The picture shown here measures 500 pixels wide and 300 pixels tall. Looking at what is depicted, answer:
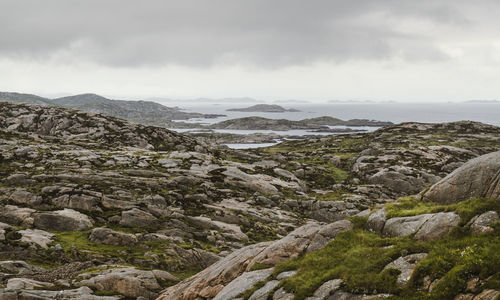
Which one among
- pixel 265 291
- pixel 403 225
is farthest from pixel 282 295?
pixel 403 225

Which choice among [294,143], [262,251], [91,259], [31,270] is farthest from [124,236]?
[294,143]

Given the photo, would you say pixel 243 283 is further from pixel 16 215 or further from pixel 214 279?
pixel 16 215

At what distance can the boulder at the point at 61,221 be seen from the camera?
3888cm

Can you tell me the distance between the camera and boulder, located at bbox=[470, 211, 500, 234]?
1648 cm

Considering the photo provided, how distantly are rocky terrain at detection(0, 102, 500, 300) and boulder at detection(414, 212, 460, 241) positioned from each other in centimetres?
7

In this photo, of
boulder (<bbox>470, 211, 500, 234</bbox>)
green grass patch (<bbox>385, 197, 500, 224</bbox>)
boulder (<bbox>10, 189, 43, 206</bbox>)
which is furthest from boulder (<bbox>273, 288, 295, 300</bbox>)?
boulder (<bbox>10, 189, 43, 206</bbox>)

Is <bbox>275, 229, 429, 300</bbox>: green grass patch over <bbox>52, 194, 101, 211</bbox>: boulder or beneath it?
over

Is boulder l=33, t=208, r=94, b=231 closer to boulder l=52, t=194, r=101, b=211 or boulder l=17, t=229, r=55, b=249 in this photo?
boulder l=17, t=229, r=55, b=249

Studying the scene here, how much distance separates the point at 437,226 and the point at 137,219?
127 feet

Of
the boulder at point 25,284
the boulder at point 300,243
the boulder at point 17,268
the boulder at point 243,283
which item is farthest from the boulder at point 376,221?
the boulder at point 17,268

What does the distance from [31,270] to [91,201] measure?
19.4m

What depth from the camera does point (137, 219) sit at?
43.8 m

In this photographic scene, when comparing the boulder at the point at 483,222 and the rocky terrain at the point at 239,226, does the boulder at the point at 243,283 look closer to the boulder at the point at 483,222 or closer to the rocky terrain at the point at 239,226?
the rocky terrain at the point at 239,226

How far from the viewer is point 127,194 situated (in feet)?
168
